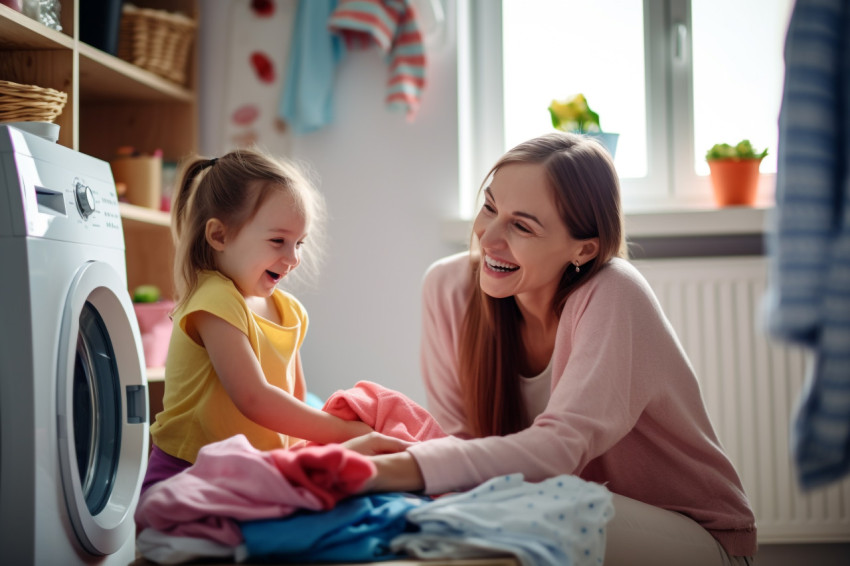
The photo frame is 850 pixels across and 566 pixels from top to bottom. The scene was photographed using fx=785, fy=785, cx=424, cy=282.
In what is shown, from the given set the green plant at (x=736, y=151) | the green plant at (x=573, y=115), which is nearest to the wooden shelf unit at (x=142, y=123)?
the green plant at (x=573, y=115)

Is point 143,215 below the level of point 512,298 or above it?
above

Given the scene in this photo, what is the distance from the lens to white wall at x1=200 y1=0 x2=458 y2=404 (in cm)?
243

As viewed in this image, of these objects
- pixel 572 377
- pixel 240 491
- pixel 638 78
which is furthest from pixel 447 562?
pixel 638 78

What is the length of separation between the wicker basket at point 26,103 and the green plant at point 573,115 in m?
1.32

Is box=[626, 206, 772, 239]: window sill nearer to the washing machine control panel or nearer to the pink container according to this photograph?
the pink container

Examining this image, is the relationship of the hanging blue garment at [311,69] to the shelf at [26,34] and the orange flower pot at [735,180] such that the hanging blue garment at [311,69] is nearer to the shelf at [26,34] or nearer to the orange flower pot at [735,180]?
the shelf at [26,34]

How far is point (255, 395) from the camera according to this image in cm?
117

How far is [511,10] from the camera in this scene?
2.62 metres

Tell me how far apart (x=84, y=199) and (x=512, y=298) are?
790 mm

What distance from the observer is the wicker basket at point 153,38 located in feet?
7.51

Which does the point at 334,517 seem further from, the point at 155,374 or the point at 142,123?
the point at 142,123

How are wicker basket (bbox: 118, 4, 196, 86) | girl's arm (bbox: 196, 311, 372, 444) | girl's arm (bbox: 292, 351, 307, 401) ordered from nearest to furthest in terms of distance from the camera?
girl's arm (bbox: 196, 311, 372, 444) → girl's arm (bbox: 292, 351, 307, 401) → wicker basket (bbox: 118, 4, 196, 86)

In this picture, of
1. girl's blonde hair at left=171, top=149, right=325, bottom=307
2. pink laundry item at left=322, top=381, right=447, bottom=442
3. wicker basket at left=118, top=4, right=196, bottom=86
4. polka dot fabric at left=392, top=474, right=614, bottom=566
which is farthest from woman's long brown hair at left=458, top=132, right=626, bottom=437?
wicker basket at left=118, top=4, right=196, bottom=86

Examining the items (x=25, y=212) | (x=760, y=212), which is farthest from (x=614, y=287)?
(x=760, y=212)
